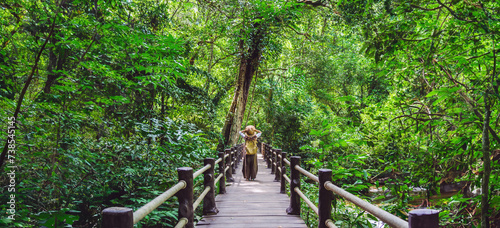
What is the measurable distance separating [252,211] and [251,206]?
0.45m

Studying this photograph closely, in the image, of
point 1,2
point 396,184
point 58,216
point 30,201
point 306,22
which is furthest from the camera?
point 306,22

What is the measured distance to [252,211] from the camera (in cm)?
541

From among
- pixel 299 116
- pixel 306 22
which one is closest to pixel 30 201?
pixel 306 22

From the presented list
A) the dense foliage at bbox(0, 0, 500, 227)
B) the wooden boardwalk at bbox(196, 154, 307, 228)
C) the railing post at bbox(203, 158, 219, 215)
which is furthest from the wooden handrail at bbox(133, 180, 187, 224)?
the railing post at bbox(203, 158, 219, 215)

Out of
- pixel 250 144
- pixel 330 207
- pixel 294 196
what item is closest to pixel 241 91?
pixel 250 144

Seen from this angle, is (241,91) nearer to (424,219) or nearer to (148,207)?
(148,207)

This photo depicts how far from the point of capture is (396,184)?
3666 millimetres

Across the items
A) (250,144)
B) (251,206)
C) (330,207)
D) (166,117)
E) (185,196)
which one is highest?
(166,117)

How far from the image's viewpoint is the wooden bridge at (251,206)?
5.34 ft

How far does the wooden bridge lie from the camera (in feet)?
5.34

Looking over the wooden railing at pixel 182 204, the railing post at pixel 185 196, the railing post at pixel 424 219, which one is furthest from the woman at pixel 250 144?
the railing post at pixel 424 219

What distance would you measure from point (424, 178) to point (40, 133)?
5777mm

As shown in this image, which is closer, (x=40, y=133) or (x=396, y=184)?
(x=396, y=184)

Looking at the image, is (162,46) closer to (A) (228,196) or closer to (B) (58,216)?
(B) (58,216)
